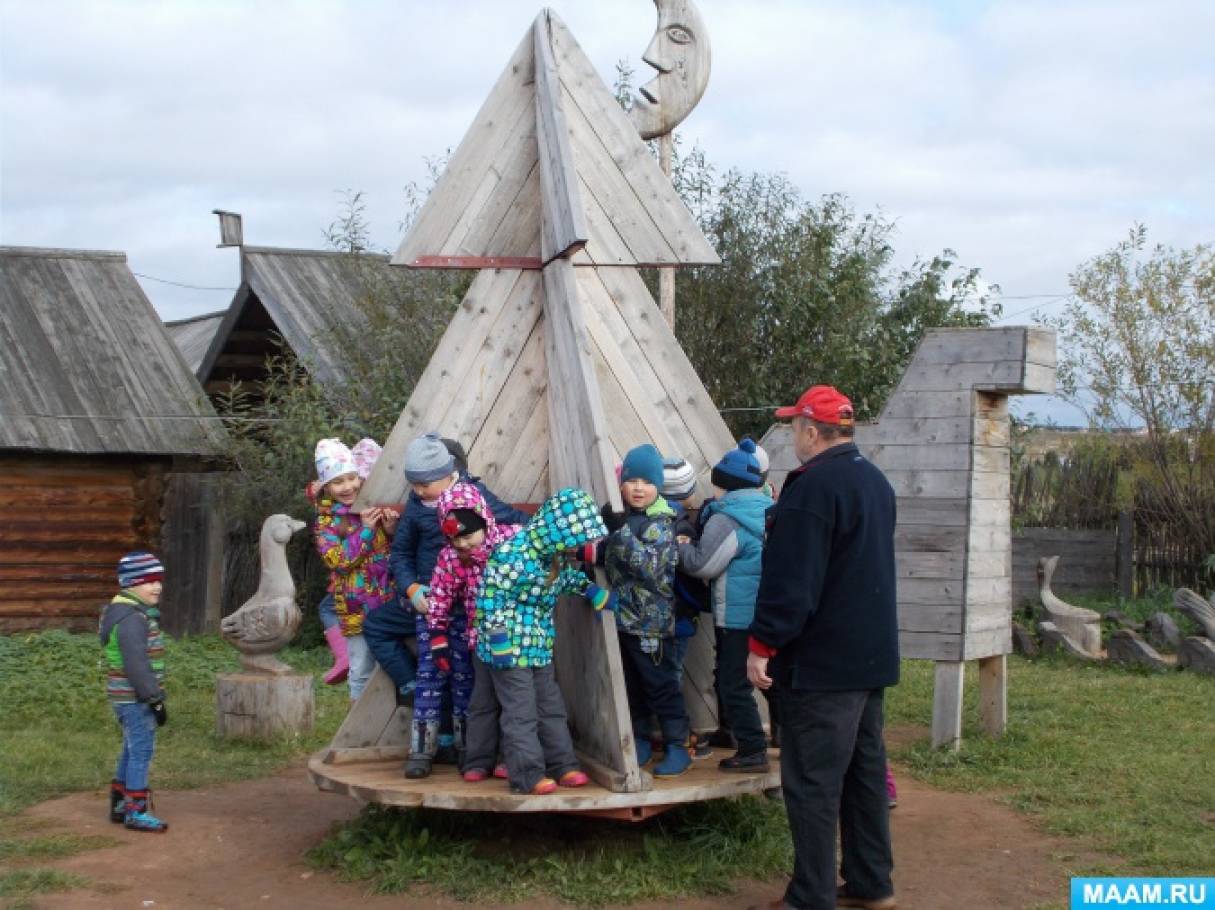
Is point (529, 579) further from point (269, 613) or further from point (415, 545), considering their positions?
point (269, 613)

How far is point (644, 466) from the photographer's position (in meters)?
5.99

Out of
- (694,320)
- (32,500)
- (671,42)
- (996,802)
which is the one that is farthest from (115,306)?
(996,802)

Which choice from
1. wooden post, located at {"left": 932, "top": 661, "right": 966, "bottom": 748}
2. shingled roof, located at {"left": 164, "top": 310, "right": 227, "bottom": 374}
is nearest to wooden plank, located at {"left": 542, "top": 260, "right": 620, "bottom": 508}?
wooden post, located at {"left": 932, "top": 661, "right": 966, "bottom": 748}

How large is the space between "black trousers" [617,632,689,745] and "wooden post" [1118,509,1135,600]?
10686mm

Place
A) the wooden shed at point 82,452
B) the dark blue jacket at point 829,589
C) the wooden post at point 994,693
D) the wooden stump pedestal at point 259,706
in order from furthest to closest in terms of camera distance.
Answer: the wooden shed at point 82,452
the wooden stump pedestal at point 259,706
the wooden post at point 994,693
the dark blue jacket at point 829,589

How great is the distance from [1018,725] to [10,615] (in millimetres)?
11539

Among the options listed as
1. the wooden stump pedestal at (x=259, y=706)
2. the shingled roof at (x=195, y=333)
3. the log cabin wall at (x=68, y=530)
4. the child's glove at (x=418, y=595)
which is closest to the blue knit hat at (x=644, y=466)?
the child's glove at (x=418, y=595)

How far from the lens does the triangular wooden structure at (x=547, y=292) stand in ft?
22.0

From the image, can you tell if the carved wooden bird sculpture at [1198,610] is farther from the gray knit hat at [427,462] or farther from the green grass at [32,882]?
the green grass at [32,882]

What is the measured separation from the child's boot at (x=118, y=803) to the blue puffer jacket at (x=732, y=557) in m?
3.21

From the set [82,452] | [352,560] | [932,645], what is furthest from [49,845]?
[82,452]

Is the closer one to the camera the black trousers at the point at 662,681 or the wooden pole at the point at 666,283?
the black trousers at the point at 662,681

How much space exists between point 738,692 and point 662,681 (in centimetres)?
36

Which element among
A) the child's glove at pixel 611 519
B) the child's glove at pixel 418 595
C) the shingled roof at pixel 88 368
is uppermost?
the shingled roof at pixel 88 368
